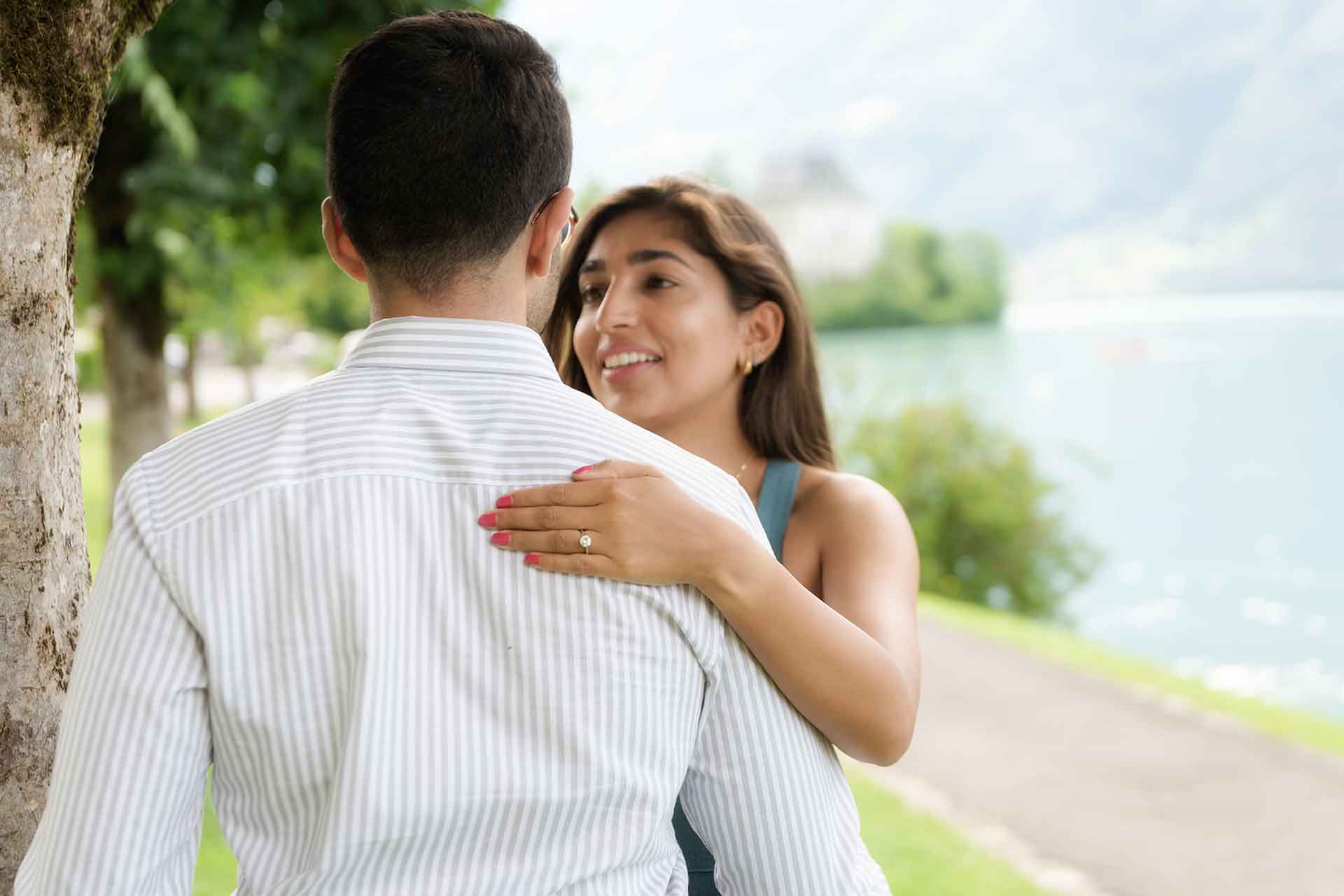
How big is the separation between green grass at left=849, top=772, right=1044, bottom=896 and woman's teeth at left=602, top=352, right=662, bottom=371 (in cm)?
235

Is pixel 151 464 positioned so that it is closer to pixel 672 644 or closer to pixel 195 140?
pixel 672 644

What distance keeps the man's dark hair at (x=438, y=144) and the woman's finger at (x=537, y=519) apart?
242 millimetres

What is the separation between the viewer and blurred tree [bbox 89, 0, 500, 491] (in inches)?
229

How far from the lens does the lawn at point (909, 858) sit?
14.3 feet

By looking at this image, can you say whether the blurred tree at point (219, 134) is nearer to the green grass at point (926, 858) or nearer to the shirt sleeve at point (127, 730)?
the green grass at point (926, 858)

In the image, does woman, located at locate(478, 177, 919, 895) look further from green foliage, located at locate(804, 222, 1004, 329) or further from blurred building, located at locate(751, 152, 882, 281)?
green foliage, located at locate(804, 222, 1004, 329)

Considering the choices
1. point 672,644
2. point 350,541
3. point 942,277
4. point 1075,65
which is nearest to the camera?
point 350,541

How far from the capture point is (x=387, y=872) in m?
1.12

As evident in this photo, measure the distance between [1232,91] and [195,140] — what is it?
6579 cm

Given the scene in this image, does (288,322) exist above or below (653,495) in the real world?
below

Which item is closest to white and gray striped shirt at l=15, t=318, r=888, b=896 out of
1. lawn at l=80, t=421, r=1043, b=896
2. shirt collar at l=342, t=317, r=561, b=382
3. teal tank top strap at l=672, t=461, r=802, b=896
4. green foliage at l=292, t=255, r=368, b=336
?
shirt collar at l=342, t=317, r=561, b=382

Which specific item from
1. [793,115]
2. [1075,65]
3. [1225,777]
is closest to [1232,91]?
[1075,65]

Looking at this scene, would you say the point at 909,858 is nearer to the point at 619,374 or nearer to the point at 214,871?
the point at 214,871

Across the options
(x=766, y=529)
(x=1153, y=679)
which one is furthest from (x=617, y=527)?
(x=1153, y=679)
